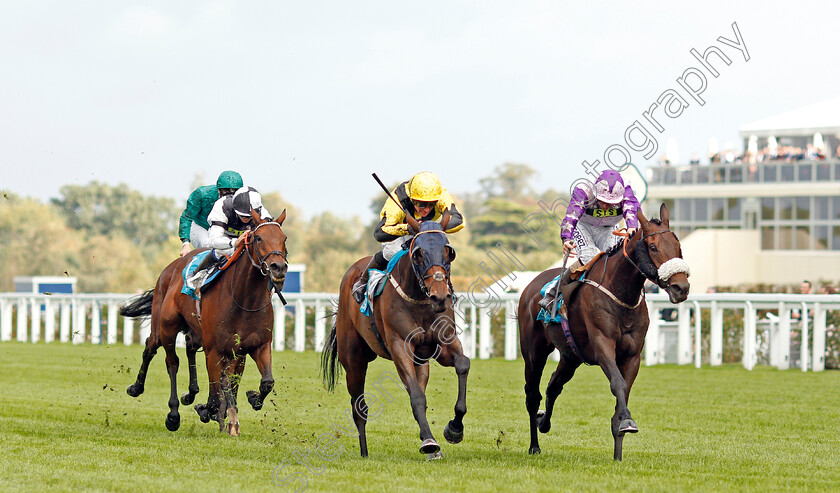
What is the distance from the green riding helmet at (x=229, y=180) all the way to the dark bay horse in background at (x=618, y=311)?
287 cm

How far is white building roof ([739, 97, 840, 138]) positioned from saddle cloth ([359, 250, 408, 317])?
26.0 metres

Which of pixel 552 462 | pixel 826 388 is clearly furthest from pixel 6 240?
pixel 552 462

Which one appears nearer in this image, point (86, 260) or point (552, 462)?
point (552, 462)

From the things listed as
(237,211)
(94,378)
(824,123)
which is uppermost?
(824,123)

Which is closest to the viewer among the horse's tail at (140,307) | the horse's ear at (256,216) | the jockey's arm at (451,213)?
the jockey's arm at (451,213)

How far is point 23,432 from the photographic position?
330 inches

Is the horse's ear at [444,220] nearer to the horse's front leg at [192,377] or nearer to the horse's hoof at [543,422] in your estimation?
the horse's hoof at [543,422]

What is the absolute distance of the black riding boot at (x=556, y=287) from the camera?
25.5 feet

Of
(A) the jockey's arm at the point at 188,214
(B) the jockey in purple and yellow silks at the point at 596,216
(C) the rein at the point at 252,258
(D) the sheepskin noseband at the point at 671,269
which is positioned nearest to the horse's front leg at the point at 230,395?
(C) the rein at the point at 252,258

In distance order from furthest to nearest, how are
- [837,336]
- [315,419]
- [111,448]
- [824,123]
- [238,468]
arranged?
[824,123] < [837,336] < [315,419] < [111,448] < [238,468]

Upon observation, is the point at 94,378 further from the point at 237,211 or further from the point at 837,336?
the point at 837,336

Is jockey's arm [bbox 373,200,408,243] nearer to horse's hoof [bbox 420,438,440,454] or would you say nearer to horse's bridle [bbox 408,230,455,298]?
horse's bridle [bbox 408,230,455,298]

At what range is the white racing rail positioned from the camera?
48.7 ft

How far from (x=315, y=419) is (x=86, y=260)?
137ft
